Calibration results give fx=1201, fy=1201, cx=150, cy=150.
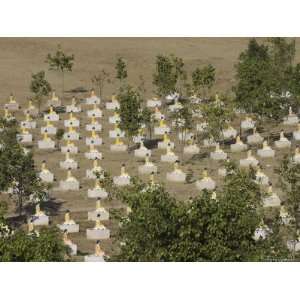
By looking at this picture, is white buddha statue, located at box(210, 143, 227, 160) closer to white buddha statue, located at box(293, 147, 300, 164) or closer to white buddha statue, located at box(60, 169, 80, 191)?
white buddha statue, located at box(293, 147, 300, 164)

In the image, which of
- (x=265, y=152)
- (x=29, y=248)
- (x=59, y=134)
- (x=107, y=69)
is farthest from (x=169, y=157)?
(x=107, y=69)

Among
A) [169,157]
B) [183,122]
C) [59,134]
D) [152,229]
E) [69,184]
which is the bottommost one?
[69,184]

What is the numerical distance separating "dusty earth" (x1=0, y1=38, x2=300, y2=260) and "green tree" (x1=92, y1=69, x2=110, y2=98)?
0.37m

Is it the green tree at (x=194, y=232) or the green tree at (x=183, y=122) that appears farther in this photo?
the green tree at (x=183, y=122)

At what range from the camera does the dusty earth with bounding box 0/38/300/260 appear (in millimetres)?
51781

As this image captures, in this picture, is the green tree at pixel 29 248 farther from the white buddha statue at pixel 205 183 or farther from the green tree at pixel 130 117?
the green tree at pixel 130 117

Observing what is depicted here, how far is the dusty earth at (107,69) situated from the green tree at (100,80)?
0.37 m

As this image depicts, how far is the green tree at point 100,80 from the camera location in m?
68.4

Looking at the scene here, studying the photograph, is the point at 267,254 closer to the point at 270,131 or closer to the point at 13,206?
the point at 13,206

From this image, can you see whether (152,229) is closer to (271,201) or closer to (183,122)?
(271,201)

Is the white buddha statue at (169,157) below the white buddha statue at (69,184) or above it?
above

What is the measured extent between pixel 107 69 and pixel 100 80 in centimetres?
504

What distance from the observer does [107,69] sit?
7512cm

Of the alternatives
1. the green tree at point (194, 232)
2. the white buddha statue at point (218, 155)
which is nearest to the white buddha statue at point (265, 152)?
the white buddha statue at point (218, 155)
